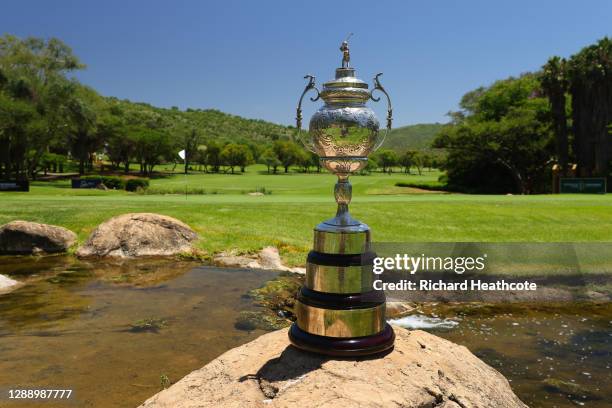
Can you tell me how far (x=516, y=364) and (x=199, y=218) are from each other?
40.8 ft

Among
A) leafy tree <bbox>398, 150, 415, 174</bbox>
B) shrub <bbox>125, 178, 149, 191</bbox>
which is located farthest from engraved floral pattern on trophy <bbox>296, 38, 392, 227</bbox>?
leafy tree <bbox>398, 150, 415, 174</bbox>

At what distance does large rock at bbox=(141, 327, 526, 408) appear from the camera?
2.99 m

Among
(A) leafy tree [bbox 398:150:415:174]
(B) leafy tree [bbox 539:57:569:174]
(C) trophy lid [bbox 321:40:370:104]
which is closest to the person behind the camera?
(C) trophy lid [bbox 321:40:370:104]

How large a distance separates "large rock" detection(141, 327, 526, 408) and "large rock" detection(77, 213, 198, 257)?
9.96 meters

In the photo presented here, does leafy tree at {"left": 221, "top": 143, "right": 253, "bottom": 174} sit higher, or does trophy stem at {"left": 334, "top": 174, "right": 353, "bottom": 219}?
leafy tree at {"left": 221, "top": 143, "right": 253, "bottom": 174}

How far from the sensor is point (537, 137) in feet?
160

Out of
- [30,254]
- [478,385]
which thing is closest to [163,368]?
[478,385]

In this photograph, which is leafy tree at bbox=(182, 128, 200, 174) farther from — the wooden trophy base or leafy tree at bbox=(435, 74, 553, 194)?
the wooden trophy base

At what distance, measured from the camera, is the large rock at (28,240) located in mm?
13570

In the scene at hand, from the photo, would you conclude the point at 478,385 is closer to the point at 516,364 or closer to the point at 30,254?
the point at 516,364

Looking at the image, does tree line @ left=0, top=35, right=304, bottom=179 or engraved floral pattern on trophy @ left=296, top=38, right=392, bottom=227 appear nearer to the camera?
engraved floral pattern on trophy @ left=296, top=38, right=392, bottom=227

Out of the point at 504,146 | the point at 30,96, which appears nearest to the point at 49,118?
the point at 30,96

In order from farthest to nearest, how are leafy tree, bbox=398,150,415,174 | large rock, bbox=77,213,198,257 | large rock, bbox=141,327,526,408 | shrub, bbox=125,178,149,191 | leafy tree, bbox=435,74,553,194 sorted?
1. leafy tree, bbox=398,150,415,174
2. leafy tree, bbox=435,74,553,194
3. shrub, bbox=125,178,149,191
4. large rock, bbox=77,213,198,257
5. large rock, bbox=141,327,526,408

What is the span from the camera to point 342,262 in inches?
131
